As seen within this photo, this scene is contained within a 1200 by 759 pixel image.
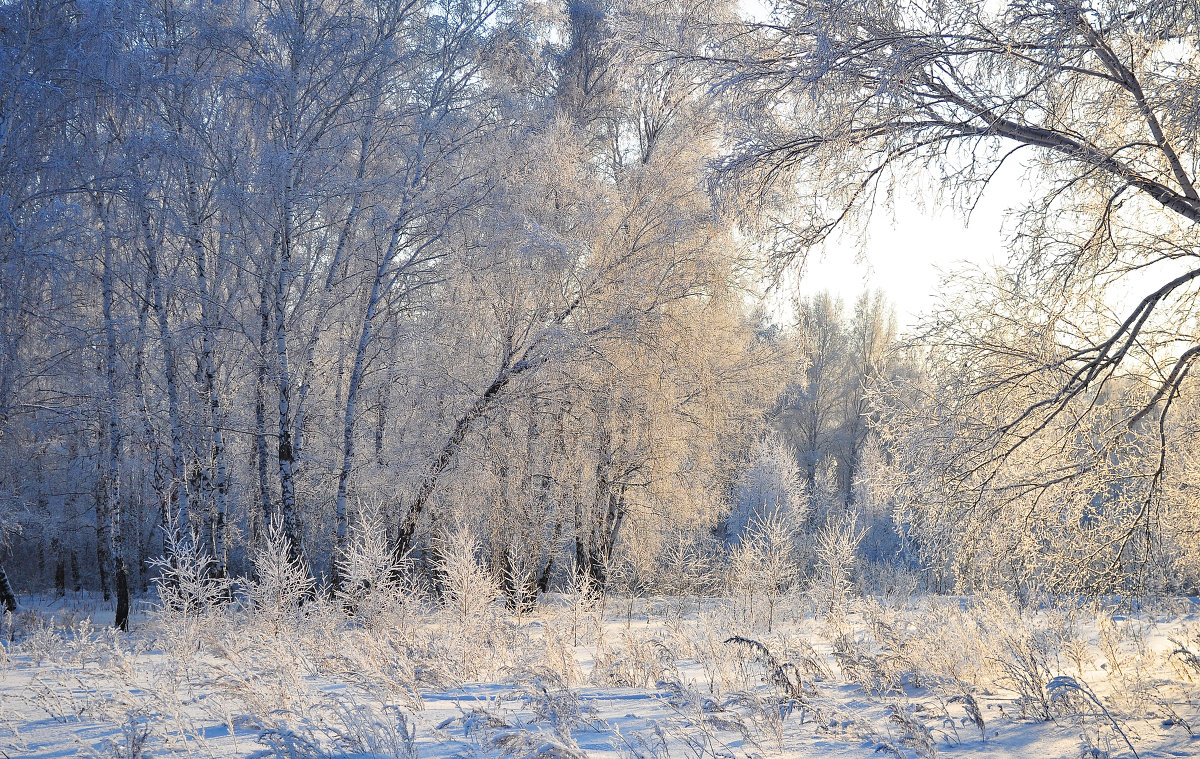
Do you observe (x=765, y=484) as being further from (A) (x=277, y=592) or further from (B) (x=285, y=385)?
(A) (x=277, y=592)

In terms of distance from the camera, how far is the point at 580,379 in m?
12.0

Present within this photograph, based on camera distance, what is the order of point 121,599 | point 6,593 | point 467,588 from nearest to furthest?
point 467,588 → point 121,599 → point 6,593

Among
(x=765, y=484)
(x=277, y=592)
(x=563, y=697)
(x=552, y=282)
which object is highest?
(x=552, y=282)

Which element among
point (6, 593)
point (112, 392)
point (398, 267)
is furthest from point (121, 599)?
point (398, 267)

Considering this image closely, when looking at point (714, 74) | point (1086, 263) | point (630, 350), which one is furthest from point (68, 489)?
point (1086, 263)

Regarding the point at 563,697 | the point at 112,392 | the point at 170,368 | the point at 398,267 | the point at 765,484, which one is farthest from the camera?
the point at 765,484

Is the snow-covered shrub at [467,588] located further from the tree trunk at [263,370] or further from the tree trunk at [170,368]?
the tree trunk at [170,368]

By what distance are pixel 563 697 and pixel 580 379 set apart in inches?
314

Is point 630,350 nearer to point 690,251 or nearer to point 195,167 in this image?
point 690,251

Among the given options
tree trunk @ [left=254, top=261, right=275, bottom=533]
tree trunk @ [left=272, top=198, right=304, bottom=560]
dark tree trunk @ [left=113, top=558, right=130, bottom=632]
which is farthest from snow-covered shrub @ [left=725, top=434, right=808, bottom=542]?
dark tree trunk @ [left=113, top=558, right=130, bottom=632]

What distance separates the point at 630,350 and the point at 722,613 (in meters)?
4.64

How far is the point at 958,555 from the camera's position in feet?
20.4

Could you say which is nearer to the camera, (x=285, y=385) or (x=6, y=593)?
(x=285, y=385)

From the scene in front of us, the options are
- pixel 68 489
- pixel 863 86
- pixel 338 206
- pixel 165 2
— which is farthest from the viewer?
pixel 68 489
